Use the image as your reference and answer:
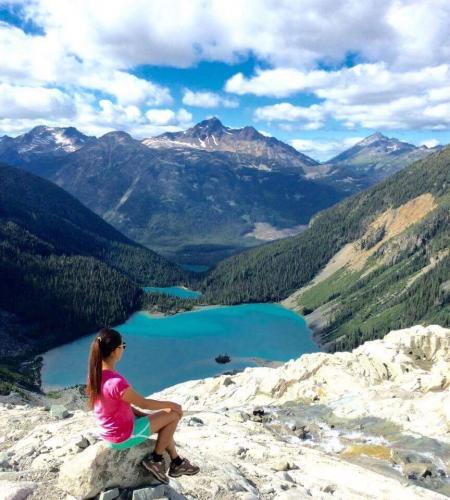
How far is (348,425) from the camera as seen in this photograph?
159 ft

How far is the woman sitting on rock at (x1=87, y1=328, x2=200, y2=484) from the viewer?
Result: 16.0 meters

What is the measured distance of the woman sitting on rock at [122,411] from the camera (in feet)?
52.5

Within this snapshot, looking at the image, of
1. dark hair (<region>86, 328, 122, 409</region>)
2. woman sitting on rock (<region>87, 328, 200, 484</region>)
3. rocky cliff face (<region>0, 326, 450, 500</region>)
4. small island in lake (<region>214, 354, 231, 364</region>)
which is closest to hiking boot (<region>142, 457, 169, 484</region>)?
woman sitting on rock (<region>87, 328, 200, 484</region>)

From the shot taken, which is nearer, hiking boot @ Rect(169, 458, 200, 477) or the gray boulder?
the gray boulder

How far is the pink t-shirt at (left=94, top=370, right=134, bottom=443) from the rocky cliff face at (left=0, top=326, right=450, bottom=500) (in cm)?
106

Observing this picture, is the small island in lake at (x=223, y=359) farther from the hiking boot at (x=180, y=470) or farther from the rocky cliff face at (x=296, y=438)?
the hiking boot at (x=180, y=470)

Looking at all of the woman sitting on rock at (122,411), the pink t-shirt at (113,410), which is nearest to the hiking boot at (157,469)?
the woman sitting on rock at (122,411)

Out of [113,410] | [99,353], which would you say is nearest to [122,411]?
[113,410]

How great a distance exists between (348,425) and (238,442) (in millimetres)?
17904

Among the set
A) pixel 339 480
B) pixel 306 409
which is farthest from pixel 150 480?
pixel 306 409

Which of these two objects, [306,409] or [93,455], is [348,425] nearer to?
[306,409]

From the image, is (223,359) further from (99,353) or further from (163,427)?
(99,353)

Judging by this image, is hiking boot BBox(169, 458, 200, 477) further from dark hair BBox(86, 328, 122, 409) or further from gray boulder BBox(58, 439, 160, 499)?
dark hair BBox(86, 328, 122, 409)

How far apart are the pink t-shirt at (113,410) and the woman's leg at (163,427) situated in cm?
81
